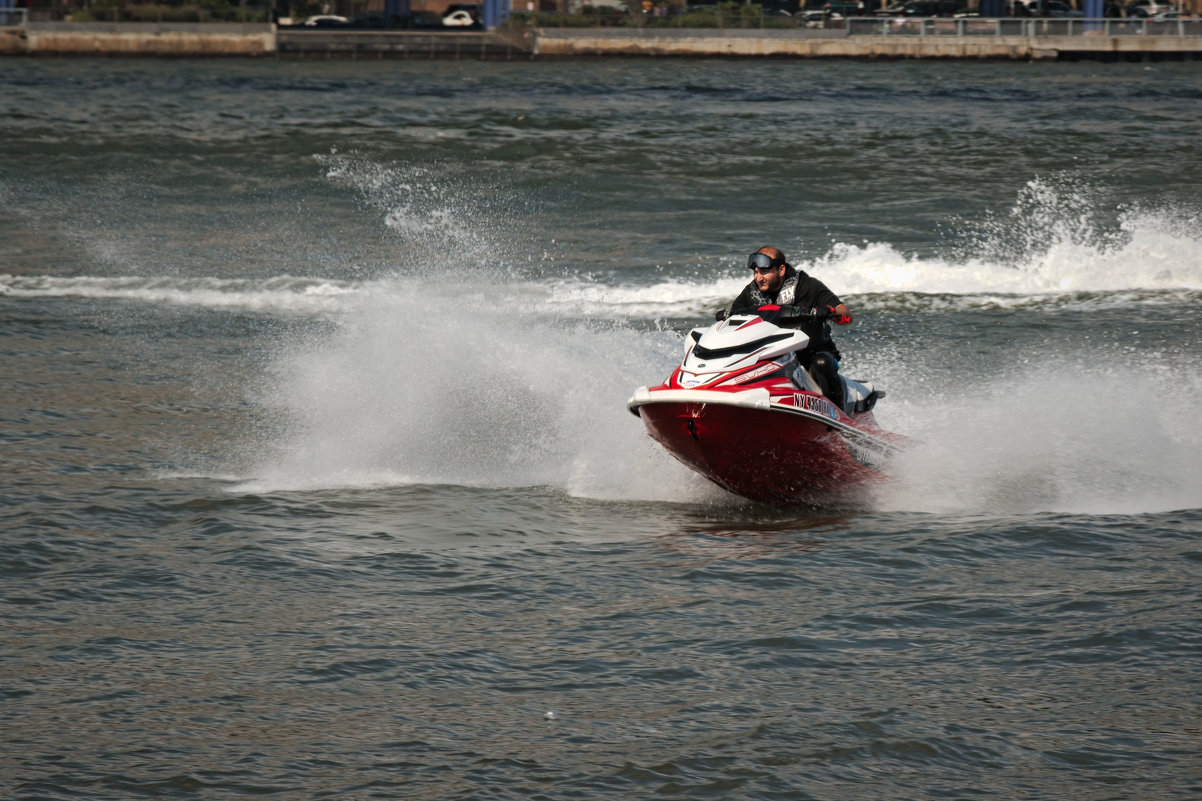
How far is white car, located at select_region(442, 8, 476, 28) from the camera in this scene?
6281 cm

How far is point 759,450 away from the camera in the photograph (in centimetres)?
815

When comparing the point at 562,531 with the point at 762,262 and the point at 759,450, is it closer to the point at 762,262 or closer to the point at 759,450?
the point at 759,450

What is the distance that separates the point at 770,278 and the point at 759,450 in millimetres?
1126

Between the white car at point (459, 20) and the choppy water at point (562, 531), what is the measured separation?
41984 mm

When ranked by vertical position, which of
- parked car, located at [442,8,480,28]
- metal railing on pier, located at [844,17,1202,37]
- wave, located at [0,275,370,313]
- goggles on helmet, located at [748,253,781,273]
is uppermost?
parked car, located at [442,8,480,28]

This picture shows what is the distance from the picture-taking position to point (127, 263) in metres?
19.6

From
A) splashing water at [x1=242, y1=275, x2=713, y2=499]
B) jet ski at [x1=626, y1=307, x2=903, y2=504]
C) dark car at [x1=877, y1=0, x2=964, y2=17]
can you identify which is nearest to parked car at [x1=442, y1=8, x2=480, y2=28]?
dark car at [x1=877, y1=0, x2=964, y2=17]

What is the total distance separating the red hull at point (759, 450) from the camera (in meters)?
7.98

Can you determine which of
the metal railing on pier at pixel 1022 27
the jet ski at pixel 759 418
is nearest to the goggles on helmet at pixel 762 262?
the jet ski at pixel 759 418

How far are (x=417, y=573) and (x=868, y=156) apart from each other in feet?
83.1

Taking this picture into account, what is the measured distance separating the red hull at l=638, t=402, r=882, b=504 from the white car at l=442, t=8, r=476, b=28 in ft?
186

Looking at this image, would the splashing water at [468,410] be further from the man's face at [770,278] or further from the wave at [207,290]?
the wave at [207,290]

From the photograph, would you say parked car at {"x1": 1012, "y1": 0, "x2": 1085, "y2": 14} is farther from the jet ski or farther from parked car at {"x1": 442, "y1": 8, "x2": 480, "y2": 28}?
the jet ski

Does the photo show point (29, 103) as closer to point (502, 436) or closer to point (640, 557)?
point (502, 436)
